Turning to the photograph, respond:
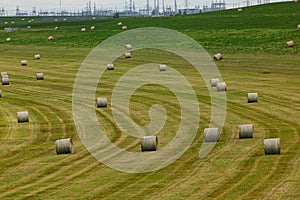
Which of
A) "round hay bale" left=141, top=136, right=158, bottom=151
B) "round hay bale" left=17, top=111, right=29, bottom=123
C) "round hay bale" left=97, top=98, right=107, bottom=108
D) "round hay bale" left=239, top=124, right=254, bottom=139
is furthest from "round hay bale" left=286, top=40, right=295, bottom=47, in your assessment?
"round hay bale" left=141, top=136, right=158, bottom=151

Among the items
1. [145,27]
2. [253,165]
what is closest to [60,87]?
[253,165]

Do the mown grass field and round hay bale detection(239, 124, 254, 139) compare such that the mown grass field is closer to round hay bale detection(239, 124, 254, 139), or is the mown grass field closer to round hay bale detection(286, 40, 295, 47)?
round hay bale detection(239, 124, 254, 139)

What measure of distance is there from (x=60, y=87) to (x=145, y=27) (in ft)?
151

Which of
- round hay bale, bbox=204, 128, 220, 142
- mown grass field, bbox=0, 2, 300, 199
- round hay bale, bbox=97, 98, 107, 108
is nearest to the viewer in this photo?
mown grass field, bbox=0, 2, 300, 199

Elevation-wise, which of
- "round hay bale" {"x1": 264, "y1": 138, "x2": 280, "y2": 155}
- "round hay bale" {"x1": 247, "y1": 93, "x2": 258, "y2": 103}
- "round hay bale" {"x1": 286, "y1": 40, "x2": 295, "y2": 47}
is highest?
"round hay bale" {"x1": 264, "y1": 138, "x2": 280, "y2": 155}

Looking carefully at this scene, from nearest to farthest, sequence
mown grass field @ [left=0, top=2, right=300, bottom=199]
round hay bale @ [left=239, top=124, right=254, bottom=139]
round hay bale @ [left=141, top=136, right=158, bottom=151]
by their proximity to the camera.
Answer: mown grass field @ [left=0, top=2, right=300, bottom=199], round hay bale @ [left=141, top=136, right=158, bottom=151], round hay bale @ [left=239, top=124, right=254, bottom=139]

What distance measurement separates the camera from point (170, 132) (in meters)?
30.6

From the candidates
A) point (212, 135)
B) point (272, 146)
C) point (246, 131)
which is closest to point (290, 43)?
point (246, 131)

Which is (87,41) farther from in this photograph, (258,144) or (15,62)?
(258,144)

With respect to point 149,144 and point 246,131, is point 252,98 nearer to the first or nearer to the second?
point 246,131

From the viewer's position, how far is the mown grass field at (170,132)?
21.8m

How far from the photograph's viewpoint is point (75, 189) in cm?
2203

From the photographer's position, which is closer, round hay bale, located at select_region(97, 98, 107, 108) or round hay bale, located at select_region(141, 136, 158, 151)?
round hay bale, located at select_region(141, 136, 158, 151)

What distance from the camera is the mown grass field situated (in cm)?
2178
